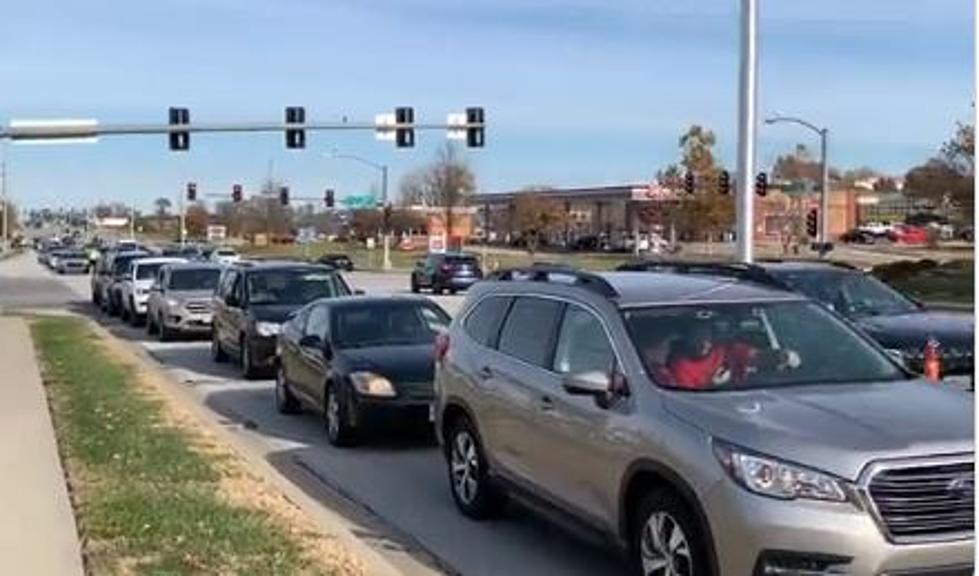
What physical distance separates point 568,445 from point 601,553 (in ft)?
3.06

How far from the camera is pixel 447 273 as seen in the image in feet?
161

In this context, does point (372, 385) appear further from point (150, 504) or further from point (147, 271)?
point (147, 271)

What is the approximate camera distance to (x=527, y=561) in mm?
7754

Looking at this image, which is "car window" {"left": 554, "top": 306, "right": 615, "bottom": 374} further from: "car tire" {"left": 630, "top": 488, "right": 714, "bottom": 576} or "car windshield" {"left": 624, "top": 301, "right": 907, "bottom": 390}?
"car tire" {"left": 630, "top": 488, "right": 714, "bottom": 576}

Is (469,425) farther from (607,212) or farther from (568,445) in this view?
(607,212)

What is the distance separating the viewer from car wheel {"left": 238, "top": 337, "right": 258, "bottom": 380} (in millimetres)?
18594

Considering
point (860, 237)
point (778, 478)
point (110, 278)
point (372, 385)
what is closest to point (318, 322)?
point (372, 385)

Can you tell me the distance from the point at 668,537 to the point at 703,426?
1.85ft

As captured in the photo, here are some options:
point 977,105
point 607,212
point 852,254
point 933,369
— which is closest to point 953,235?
point 607,212

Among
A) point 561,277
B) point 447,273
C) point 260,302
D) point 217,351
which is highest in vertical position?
point 561,277

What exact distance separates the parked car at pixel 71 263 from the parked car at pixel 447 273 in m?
34.8

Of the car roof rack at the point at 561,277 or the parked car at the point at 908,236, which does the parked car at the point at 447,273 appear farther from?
the parked car at the point at 908,236

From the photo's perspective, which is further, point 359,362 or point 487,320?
point 359,362

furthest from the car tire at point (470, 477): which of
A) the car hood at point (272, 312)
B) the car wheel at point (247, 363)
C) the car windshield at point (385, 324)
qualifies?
the car wheel at point (247, 363)
